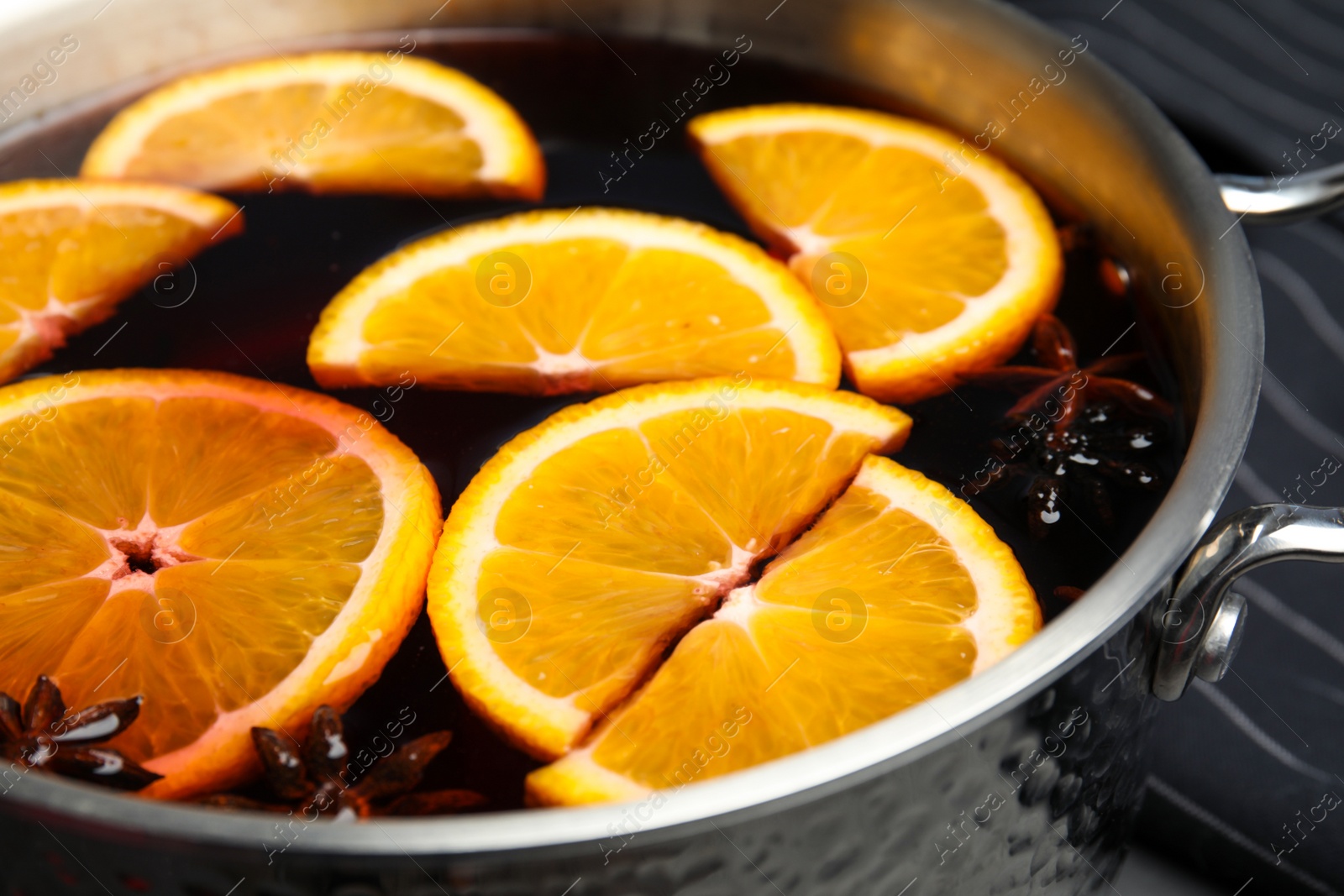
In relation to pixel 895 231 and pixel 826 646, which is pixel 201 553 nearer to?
pixel 826 646

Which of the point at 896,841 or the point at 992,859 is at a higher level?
the point at 896,841

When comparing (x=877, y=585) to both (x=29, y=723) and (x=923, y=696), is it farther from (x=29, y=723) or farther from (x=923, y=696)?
(x=29, y=723)

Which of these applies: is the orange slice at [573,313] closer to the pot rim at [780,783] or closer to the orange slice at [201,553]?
the orange slice at [201,553]

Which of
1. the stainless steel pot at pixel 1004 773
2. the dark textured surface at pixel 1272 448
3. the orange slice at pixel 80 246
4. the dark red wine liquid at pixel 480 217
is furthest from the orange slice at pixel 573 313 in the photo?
the dark textured surface at pixel 1272 448

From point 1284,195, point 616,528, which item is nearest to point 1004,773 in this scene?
point 616,528

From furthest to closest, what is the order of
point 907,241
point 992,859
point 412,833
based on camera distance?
1. point 907,241
2. point 992,859
3. point 412,833

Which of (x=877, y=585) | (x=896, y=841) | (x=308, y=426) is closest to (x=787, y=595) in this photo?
(x=877, y=585)

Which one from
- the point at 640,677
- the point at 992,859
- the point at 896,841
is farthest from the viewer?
the point at 640,677
